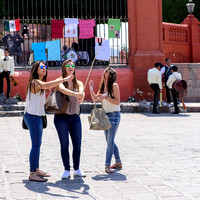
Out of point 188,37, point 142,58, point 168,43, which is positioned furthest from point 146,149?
point 188,37

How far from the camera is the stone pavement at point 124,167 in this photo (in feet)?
19.1

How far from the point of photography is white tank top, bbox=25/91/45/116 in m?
6.54

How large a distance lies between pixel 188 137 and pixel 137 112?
Result: 5.97 m

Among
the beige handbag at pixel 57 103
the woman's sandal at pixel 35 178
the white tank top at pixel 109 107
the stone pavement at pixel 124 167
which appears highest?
the beige handbag at pixel 57 103

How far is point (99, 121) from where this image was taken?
6820 millimetres

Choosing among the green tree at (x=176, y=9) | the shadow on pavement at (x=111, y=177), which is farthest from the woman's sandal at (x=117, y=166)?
the green tree at (x=176, y=9)

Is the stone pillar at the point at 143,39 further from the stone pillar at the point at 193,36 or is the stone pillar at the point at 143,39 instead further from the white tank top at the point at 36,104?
the white tank top at the point at 36,104

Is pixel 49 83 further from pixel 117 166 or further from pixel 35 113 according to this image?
pixel 117 166

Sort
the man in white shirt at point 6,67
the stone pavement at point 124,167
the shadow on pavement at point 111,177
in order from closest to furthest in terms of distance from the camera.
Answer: the stone pavement at point 124,167 → the shadow on pavement at point 111,177 → the man in white shirt at point 6,67

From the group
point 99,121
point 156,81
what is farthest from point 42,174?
point 156,81

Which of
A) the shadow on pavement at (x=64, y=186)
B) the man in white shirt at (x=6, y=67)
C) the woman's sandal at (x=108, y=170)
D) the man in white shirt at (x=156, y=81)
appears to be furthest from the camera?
the man in white shirt at (x=6, y=67)

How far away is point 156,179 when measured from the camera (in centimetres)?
655

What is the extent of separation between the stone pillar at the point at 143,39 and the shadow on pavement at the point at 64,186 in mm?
11402

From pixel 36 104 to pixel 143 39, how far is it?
11800mm
